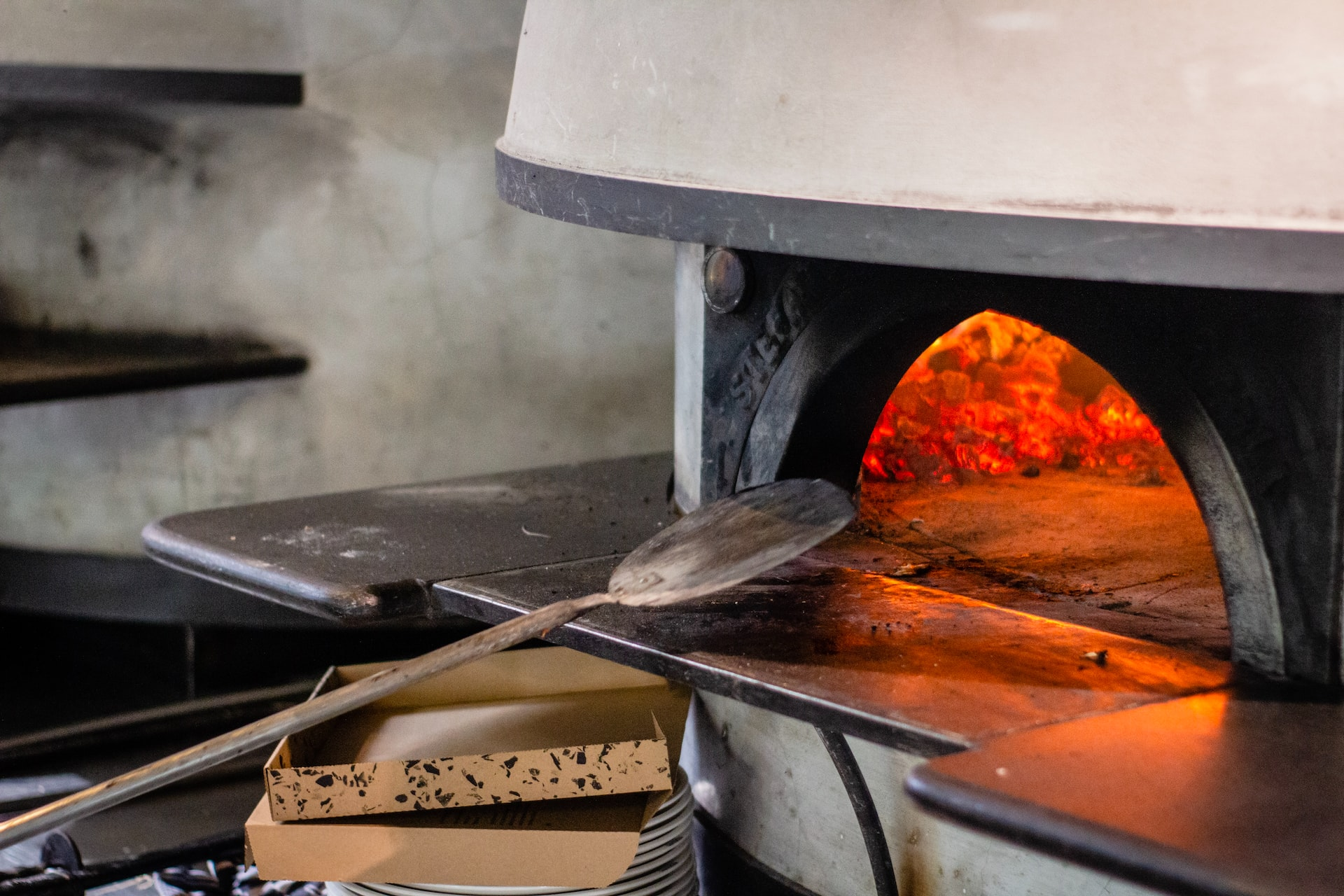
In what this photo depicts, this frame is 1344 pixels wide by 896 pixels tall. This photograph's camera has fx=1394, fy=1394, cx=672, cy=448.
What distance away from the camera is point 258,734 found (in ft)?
4.03

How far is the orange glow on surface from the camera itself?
1.93 m

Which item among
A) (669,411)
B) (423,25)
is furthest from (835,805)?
(423,25)

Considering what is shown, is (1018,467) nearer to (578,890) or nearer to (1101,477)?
(1101,477)

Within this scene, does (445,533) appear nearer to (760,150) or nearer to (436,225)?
(760,150)

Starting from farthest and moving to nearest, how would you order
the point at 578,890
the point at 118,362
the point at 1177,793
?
the point at 118,362 < the point at 578,890 < the point at 1177,793

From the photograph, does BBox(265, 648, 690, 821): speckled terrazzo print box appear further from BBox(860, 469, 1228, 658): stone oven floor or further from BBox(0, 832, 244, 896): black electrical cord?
BBox(0, 832, 244, 896): black electrical cord

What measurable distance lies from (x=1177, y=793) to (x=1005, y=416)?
963mm

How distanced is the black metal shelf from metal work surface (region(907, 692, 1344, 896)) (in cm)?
201

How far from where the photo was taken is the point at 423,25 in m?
2.69

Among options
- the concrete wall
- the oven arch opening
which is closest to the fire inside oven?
the oven arch opening

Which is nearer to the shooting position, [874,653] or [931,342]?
[874,653]

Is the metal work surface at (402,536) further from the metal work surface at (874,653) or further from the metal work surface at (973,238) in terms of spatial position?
the metal work surface at (973,238)

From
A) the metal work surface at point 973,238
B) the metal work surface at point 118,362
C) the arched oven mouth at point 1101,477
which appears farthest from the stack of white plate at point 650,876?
the metal work surface at point 118,362

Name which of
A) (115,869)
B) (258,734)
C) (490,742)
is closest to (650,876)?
(490,742)
